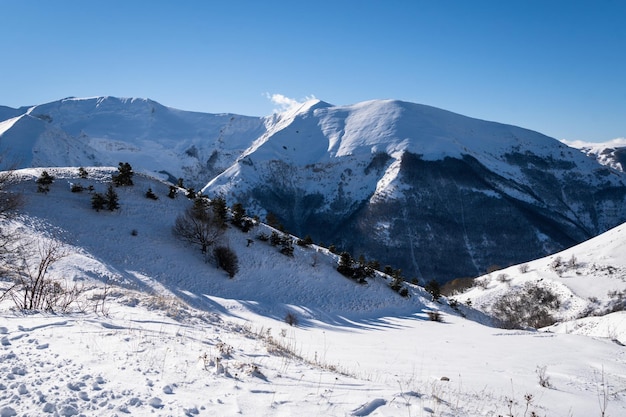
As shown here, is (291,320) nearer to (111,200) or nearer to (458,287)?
(111,200)

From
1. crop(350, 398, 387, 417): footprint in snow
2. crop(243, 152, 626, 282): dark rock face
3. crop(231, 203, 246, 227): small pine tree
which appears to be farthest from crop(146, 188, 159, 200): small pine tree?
crop(243, 152, 626, 282): dark rock face

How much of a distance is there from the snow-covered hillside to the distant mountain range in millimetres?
77000

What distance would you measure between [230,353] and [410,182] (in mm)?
127555

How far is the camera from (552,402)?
7.35m

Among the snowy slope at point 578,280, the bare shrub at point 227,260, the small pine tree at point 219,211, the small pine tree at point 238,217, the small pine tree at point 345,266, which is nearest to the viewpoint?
the bare shrub at point 227,260

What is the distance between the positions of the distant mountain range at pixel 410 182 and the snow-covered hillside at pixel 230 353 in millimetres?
77000

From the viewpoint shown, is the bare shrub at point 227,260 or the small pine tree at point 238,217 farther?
the small pine tree at point 238,217

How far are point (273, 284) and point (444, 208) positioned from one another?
351 feet

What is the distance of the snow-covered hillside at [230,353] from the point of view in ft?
15.0

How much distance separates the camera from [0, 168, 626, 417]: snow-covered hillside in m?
4.59

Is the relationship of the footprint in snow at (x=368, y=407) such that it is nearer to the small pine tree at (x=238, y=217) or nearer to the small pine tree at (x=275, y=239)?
the small pine tree at (x=275, y=239)

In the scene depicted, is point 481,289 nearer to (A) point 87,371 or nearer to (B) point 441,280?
(B) point 441,280

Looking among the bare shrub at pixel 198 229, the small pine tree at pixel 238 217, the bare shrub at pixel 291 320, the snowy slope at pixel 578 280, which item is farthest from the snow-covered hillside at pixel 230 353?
the snowy slope at pixel 578 280

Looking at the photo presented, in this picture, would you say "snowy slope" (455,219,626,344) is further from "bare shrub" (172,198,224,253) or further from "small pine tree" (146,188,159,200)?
"small pine tree" (146,188,159,200)
